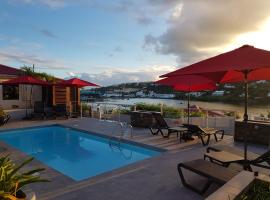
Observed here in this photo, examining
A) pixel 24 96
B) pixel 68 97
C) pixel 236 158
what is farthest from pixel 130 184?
pixel 24 96

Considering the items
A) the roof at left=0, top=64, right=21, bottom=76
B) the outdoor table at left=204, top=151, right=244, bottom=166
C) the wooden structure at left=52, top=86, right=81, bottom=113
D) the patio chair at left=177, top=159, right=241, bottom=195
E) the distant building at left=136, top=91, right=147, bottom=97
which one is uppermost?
the roof at left=0, top=64, right=21, bottom=76

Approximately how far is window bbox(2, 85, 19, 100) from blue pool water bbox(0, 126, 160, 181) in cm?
493

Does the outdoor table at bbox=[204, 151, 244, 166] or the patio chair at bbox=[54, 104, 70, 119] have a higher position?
the patio chair at bbox=[54, 104, 70, 119]

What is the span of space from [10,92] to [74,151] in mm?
→ 9161

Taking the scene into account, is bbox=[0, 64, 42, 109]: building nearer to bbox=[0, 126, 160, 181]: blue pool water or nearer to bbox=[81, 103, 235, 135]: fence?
bbox=[81, 103, 235, 135]: fence

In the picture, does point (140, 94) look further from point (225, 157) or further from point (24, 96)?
point (225, 157)

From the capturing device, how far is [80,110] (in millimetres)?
15523

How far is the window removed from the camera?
49.6ft

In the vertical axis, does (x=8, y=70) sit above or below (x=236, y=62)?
above

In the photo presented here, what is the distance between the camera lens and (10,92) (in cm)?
1538

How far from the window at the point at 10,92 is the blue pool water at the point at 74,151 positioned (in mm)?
4925

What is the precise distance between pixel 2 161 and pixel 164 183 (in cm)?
275

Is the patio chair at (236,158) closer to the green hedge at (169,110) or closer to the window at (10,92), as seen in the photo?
the green hedge at (169,110)

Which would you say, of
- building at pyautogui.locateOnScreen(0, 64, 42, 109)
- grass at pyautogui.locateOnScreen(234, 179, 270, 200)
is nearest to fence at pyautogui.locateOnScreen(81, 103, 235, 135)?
building at pyautogui.locateOnScreen(0, 64, 42, 109)
